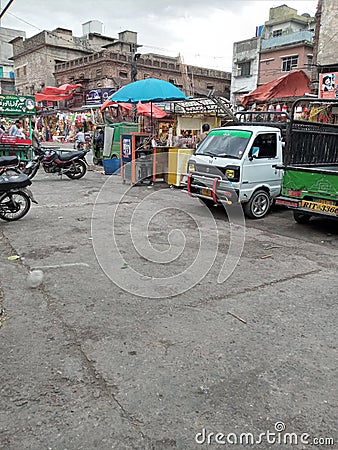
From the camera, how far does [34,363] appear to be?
9.75ft

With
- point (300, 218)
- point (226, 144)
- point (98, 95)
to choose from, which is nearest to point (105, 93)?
point (98, 95)

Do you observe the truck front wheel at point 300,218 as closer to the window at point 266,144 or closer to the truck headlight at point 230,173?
the window at point 266,144

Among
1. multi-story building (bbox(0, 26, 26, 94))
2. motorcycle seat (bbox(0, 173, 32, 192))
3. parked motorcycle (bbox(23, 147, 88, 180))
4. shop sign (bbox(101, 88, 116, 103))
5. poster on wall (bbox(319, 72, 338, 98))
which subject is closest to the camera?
motorcycle seat (bbox(0, 173, 32, 192))

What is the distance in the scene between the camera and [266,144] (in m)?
8.16

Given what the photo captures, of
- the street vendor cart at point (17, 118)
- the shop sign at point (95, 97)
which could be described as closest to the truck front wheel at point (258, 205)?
the street vendor cart at point (17, 118)

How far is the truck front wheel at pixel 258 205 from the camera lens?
317 inches

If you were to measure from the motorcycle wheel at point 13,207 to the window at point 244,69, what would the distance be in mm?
33030

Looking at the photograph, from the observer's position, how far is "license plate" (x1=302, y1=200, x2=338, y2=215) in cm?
655

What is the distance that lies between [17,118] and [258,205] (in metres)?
11.9

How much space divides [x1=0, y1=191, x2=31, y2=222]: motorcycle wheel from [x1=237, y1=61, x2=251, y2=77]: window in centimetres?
3303

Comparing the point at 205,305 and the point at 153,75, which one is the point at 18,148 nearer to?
the point at 205,305

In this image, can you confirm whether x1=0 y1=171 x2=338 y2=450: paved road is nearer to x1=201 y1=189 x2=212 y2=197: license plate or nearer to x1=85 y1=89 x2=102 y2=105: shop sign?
x1=201 y1=189 x2=212 y2=197: license plate

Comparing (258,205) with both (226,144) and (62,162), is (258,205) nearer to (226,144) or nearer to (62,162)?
(226,144)

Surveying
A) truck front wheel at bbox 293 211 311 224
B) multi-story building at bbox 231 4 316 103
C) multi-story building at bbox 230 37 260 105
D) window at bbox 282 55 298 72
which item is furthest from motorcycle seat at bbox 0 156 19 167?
multi-story building at bbox 230 37 260 105
